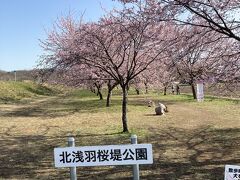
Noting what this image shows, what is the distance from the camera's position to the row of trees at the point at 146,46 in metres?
11.5

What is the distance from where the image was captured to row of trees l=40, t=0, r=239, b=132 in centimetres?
1154

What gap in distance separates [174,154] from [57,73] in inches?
338

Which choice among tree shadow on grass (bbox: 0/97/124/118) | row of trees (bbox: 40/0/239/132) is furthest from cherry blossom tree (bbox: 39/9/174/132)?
tree shadow on grass (bbox: 0/97/124/118)

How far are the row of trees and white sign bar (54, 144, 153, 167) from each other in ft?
18.1

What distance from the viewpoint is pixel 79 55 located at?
17.2m

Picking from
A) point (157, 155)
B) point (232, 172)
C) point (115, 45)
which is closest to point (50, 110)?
point (115, 45)

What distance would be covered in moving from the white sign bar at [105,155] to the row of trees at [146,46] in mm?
5515

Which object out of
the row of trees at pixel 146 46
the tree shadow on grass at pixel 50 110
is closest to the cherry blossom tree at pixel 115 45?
the row of trees at pixel 146 46

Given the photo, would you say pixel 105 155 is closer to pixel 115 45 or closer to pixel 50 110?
pixel 115 45

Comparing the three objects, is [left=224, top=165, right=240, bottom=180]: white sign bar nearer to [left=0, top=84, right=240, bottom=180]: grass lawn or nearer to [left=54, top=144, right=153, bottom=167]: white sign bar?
[left=54, top=144, right=153, bottom=167]: white sign bar

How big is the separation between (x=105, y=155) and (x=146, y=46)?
1151cm

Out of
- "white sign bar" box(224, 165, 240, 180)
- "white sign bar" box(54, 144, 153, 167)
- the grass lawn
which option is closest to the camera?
"white sign bar" box(224, 165, 240, 180)

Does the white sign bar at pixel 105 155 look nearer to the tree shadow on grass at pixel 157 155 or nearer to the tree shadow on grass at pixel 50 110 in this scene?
the tree shadow on grass at pixel 157 155

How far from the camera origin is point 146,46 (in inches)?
688
